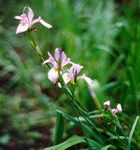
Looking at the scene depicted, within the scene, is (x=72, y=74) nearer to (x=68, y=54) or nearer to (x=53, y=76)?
(x=53, y=76)

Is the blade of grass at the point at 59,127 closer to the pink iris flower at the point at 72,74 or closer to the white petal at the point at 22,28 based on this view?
the pink iris flower at the point at 72,74

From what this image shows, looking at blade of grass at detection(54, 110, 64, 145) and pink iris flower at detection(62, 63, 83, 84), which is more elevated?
pink iris flower at detection(62, 63, 83, 84)

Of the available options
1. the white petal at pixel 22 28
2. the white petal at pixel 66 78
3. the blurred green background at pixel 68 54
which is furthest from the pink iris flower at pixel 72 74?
the blurred green background at pixel 68 54

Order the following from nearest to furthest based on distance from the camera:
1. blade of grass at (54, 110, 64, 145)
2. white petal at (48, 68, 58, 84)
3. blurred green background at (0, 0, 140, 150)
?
white petal at (48, 68, 58, 84) → blade of grass at (54, 110, 64, 145) → blurred green background at (0, 0, 140, 150)

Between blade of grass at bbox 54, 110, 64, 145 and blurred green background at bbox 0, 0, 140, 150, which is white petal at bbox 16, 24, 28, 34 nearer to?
blade of grass at bbox 54, 110, 64, 145

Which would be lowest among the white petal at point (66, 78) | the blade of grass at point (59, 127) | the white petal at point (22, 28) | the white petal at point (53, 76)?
the blade of grass at point (59, 127)

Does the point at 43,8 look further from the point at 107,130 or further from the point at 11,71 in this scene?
the point at 107,130

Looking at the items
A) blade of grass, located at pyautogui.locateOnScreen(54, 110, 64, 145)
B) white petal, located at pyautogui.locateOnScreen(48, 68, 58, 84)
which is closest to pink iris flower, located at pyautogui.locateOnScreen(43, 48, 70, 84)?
white petal, located at pyautogui.locateOnScreen(48, 68, 58, 84)

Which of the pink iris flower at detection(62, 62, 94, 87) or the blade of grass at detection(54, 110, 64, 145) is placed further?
the blade of grass at detection(54, 110, 64, 145)
